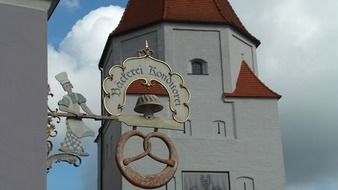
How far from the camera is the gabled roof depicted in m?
30.1

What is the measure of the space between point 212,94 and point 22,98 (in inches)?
966

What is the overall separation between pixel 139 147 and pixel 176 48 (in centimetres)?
538

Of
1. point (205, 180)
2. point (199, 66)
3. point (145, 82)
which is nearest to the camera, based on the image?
point (145, 82)

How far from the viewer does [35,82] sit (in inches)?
206

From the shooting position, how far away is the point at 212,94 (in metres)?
29.5

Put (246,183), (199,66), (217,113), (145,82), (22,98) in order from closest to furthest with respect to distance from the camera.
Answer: (22,98) < (145,82) < (246,183) < (217,113) < (199,66)

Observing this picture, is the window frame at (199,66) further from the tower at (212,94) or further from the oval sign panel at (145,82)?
the oval sign panel at (145,82)

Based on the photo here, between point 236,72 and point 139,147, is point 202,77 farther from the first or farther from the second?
point 139,147

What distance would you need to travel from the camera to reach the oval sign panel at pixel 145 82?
5871mm

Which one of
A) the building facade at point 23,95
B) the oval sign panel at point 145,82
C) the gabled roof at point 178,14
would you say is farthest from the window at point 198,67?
the building facade at point 23,95

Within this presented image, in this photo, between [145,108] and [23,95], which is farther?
[145,108]

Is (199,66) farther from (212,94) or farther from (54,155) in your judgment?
(54,155)

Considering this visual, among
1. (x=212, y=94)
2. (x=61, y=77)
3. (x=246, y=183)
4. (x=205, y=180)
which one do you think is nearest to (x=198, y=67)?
(x=212, y=94)

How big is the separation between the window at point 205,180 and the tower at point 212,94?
0.04m
